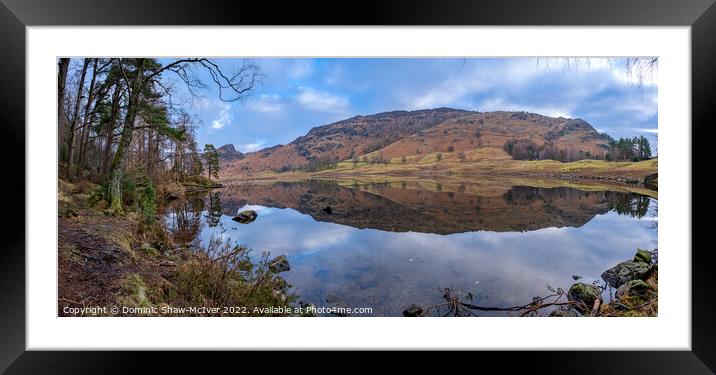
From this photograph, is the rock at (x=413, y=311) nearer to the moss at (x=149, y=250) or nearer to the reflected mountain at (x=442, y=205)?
the reflected mountain at (x=442, y=205)

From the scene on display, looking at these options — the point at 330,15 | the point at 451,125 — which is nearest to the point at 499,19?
the point at 330,15

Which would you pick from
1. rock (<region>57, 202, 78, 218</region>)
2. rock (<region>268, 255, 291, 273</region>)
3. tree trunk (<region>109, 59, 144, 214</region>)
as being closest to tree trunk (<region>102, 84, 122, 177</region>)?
tree trunk (<region>109, 59, 144, 214</region>)

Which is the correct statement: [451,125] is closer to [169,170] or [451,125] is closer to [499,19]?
[499,19]

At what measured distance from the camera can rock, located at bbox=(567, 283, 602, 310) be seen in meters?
2.78

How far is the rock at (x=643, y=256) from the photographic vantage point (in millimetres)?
2756

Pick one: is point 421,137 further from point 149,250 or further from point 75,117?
point 75,117

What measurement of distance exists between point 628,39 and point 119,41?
344cm

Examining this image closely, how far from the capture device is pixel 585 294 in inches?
114

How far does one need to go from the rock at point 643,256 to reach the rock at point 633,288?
210 millimetres

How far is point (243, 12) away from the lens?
1937mm

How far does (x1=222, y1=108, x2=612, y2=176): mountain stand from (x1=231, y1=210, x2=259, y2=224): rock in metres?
0.40

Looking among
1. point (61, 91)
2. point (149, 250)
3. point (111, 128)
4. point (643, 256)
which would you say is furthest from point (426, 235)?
point (61, 91)

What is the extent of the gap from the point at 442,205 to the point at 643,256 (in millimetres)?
1726

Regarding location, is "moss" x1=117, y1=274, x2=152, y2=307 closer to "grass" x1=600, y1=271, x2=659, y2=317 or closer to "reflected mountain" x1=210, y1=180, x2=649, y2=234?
"reflected mountain" x1=210, y1=180, x2=649, y2=234
